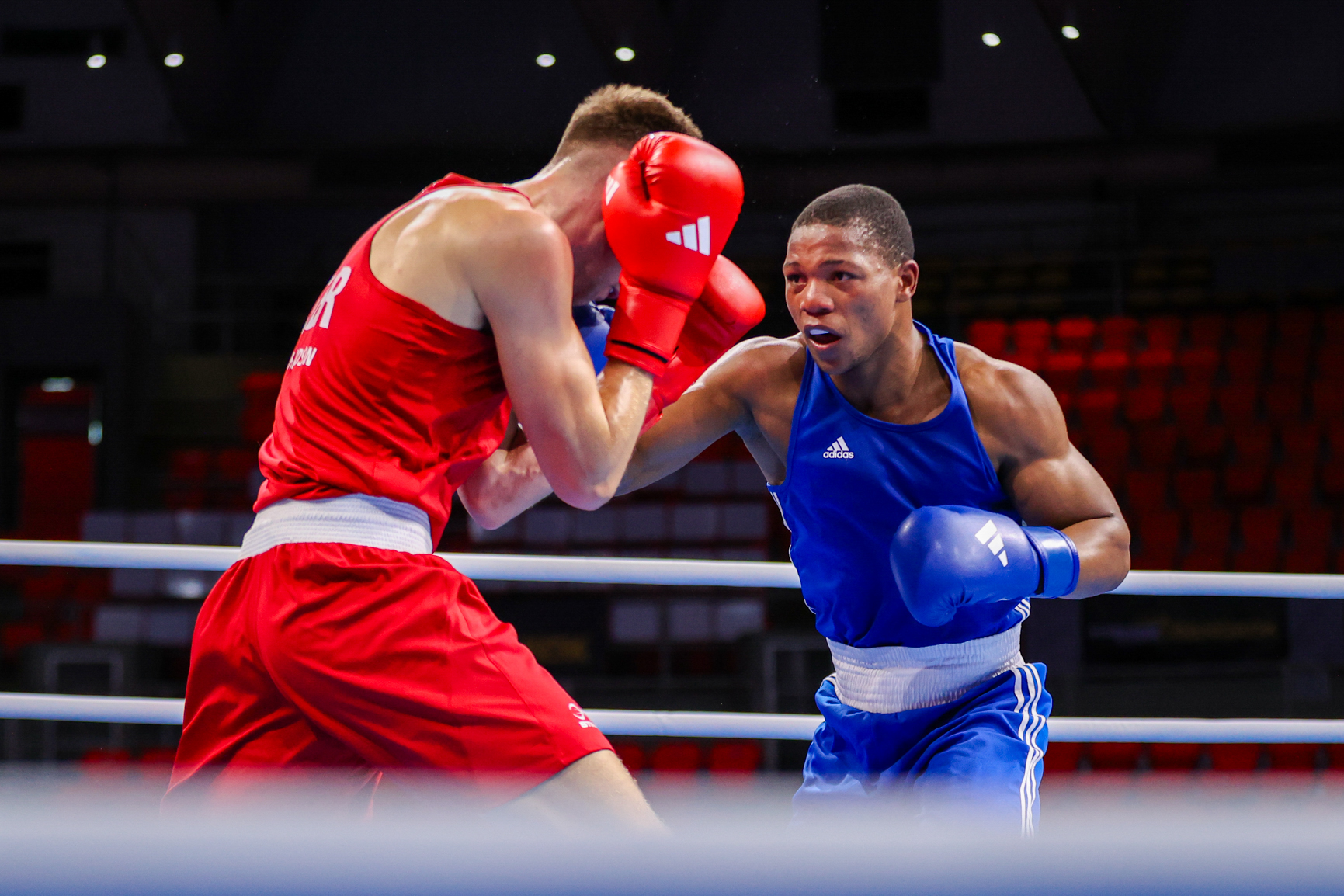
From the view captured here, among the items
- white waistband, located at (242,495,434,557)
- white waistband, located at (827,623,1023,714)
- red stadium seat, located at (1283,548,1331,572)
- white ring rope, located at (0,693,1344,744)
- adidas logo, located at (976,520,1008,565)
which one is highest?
white waistband, located at (242,495,434,557)

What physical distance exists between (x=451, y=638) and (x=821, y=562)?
81 centimetres

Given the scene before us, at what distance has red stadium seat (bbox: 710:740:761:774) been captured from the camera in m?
6.58

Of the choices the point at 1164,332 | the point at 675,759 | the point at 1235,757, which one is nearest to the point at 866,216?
the point at 675,759

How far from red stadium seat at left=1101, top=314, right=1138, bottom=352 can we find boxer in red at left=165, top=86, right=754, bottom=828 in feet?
28.1

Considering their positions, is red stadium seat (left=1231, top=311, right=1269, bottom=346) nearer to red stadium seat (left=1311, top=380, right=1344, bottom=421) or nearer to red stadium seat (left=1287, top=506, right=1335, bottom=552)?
red stadium seat (left=1311, top=380, right=1344, bottom=421)

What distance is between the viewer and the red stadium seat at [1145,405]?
8.95m

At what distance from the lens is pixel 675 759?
669 cm

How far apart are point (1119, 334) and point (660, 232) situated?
343 inches

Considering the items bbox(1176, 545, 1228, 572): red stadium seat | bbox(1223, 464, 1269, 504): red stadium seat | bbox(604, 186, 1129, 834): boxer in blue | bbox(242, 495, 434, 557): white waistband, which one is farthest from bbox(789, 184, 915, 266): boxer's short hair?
bbox(1223, 464, 1269, 504): red stadium seat

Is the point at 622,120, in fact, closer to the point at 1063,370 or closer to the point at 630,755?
the point at 630,755

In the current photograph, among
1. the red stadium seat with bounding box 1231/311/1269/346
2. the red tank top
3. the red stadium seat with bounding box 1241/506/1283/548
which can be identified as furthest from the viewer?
the red stadium seat with bounding box 1231/311/1269/346

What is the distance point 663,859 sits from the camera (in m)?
0.45

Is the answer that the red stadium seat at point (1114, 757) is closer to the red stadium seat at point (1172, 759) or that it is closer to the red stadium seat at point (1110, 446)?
the red stadium seat at point (1172, 759)

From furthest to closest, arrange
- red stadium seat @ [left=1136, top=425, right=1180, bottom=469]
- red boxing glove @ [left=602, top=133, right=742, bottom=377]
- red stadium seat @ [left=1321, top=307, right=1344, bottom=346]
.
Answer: red stadium seat @ [left=1321, top=307, right=1344, bottom=346] → red stadium seat @ [left=1136, top=425, right=1180, bottom=469] → red boxing glove @ [left=602, top=133, right=742, bottom=377]
